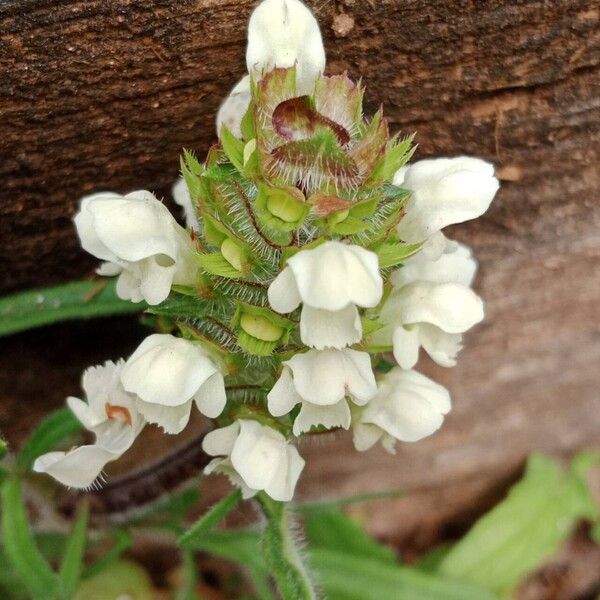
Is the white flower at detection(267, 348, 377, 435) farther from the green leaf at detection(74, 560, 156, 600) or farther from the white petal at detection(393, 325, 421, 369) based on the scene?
the green leaf at detection(74, 560, 156, 600)

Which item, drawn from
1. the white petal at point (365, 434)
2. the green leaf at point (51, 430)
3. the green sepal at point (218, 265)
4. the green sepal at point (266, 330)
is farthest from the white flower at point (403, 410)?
the green leaf at point (51, 430)

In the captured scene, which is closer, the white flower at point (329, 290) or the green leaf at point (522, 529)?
the white flower at point (329, 290)

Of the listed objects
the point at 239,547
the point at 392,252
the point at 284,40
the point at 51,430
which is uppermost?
the point at 284,40

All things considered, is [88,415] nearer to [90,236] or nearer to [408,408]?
[90,236]

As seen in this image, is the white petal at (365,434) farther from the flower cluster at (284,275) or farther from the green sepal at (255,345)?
the green sepal at (255,345)

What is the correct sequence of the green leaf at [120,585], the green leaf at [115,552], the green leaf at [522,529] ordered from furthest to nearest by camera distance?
the green leaf at [522,529] < the green leaf at [120,585] < the green leaf at [115,552]

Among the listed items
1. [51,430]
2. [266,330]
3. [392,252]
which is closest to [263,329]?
[266,330]
